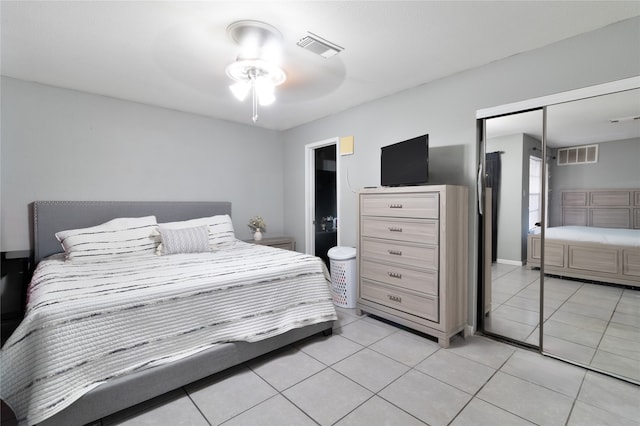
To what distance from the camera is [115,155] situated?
328cm

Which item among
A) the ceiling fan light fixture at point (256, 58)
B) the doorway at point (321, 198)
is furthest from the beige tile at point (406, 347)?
the ceiling fan light fixture at point (256, 58)

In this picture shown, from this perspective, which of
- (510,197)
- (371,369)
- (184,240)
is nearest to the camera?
(371,369)

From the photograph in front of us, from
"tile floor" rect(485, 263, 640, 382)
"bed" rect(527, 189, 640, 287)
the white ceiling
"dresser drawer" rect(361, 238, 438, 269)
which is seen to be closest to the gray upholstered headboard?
the white ceiling

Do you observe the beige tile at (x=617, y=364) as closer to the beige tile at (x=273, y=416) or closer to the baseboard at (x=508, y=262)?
the baseboard at (x=508, y=262)

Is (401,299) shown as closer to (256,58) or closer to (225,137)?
(256,58)

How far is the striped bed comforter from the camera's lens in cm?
141

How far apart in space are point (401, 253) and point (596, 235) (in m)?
1.42

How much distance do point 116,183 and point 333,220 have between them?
126 inches

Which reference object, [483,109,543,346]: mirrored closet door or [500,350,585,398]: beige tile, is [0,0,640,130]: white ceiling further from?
[500,350,585,398]: beige tile

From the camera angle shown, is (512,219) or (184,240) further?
(184,240)

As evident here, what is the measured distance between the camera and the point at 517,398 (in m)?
1.74

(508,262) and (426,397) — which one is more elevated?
(508,262)

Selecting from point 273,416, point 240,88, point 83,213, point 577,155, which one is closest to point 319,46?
point 240,88

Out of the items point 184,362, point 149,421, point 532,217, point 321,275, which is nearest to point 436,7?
point 532,217
